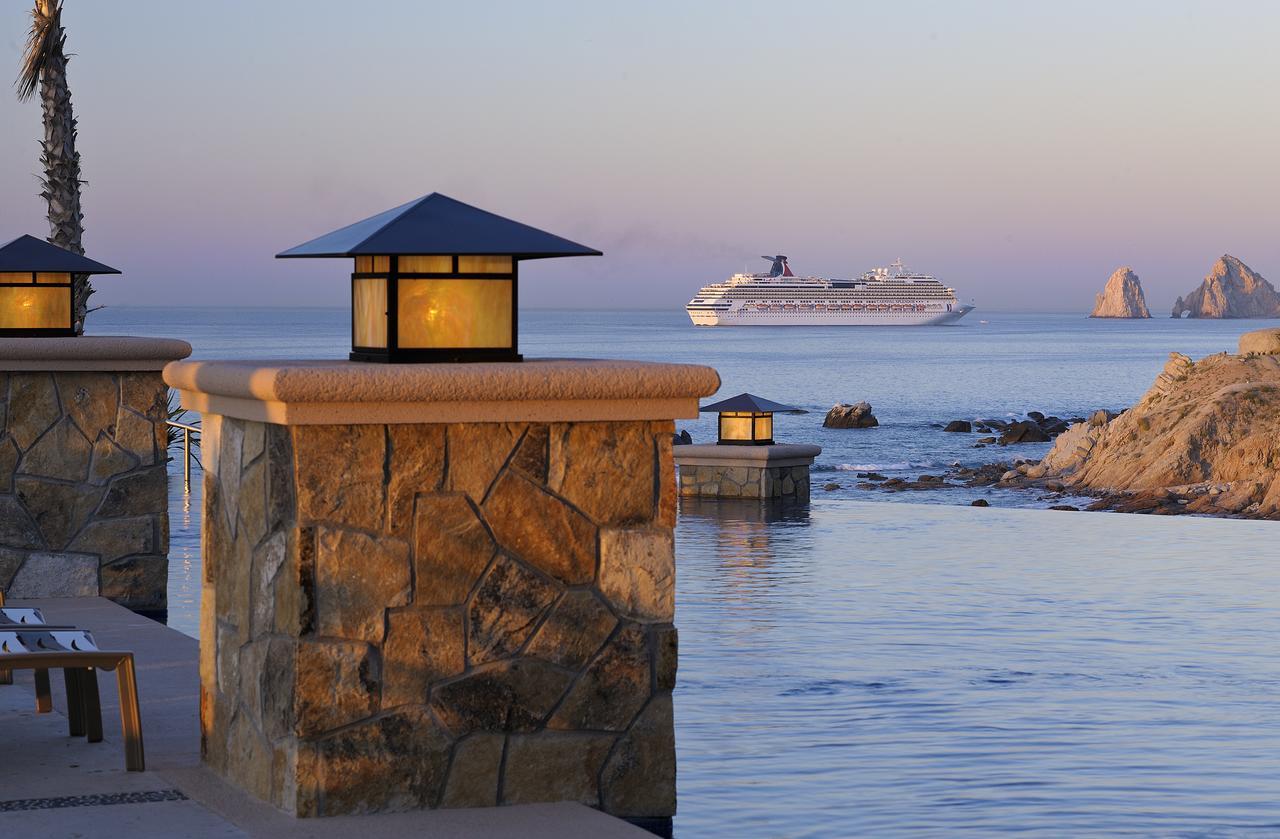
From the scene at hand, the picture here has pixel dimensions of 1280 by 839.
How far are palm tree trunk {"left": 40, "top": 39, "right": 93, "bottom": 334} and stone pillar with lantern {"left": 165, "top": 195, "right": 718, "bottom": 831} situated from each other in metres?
14.6

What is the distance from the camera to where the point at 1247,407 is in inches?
950

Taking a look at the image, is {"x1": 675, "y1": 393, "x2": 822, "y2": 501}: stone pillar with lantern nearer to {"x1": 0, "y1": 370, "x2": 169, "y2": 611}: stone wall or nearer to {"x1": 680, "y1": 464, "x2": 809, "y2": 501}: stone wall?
{"x1": 680, "y1": 464, "x2": 809, "y2": 501}: stone wall

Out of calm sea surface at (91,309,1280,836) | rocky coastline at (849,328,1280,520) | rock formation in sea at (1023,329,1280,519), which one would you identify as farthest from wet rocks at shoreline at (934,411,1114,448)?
calm sea surface at (91,309,1280,836)

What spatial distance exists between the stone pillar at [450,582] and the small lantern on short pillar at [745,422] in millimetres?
13532

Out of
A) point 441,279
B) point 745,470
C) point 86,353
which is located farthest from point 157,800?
point 745,470

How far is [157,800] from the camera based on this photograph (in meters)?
5.03

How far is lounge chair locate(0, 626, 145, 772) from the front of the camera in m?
5.18

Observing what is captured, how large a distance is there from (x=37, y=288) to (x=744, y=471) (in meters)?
9.68

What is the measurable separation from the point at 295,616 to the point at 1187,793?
3.49 metres

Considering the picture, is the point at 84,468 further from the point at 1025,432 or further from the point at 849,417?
the point at 849,417

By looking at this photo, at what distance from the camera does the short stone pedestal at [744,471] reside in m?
17.8

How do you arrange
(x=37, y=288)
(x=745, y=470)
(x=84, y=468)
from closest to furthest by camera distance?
(x=84, y=468) → (x=37, y=288) → (x=745, y=470)

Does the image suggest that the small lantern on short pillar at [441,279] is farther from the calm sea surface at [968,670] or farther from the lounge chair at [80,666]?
the calm sea surface at [968,670]

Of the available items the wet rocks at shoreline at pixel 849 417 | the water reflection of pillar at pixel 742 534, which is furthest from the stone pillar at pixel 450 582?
the wet rocks at shoreline at pixel 849 417
